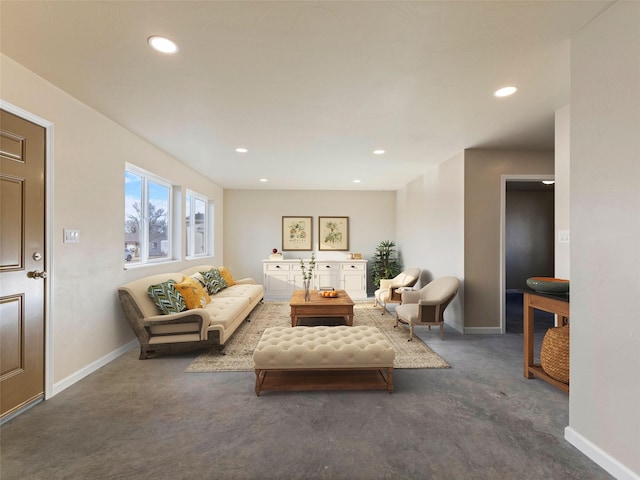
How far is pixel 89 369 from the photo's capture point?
287 centimetres

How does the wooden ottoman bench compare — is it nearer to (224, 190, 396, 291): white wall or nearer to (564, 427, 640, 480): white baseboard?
(564, 427, 640, 480): white baseboard

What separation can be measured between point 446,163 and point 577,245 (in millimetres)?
3132

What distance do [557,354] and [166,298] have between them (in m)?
3.72

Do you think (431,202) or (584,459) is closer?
(584,459)

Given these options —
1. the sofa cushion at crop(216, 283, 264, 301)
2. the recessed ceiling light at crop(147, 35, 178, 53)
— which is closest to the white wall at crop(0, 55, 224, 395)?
the recessed ceiling light at crop(147, 35, 178, 53)

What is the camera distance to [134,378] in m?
2.78

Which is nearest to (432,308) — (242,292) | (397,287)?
(397,287)

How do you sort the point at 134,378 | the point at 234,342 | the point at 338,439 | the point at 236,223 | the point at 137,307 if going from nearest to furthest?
the point at 338,439 → the point at 134,378 → the point at 137,307 → the point at 234,342 → the point at 236,223

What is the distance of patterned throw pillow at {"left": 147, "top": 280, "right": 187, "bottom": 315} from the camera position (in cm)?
332

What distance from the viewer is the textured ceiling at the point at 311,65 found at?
5.47 ft

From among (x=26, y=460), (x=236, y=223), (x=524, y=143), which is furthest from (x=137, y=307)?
(x=524, y=143)

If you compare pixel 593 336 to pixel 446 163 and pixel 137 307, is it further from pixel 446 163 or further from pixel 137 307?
pixel 137 307

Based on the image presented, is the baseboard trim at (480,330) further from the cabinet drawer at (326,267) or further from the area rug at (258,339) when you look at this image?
the cabinet drawer at (326,267)

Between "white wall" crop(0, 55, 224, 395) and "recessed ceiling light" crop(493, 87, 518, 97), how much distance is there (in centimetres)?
370
